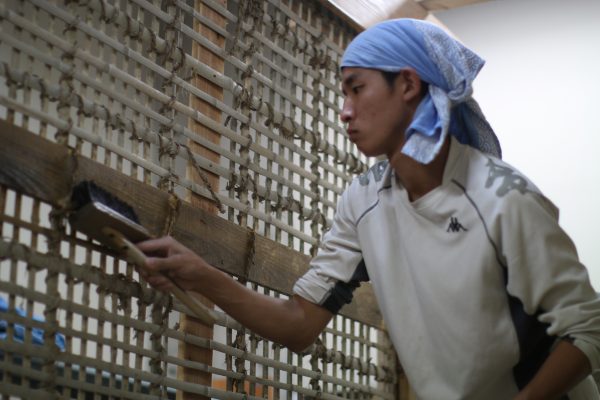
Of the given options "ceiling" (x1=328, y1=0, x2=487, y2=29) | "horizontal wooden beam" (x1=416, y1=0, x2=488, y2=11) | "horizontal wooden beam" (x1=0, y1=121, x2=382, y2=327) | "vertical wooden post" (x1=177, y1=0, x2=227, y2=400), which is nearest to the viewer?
"horizontal wooden beam" (x1=0, y1=121, x2=382, y2=327)

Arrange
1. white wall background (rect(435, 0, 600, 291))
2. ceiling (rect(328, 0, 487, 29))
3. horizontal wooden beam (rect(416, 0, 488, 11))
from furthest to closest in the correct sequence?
white wall background (rect(435, 0, 600, 291)) < horizontal wooden beam (rect(416, 0, 488, 11)) < ceiling (rect(328, 0, 487, 29))

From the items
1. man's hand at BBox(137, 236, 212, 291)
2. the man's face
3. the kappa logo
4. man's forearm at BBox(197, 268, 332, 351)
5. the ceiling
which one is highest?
the ceiling

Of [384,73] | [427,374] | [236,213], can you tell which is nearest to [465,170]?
[384,73]

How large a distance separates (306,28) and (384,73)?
2.07 feet

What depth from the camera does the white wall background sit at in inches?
117

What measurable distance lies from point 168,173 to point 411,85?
48 centimetres

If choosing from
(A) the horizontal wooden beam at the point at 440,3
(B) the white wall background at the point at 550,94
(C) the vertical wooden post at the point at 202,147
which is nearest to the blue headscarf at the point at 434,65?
(C) the vertical wooden post at the point at 202,147

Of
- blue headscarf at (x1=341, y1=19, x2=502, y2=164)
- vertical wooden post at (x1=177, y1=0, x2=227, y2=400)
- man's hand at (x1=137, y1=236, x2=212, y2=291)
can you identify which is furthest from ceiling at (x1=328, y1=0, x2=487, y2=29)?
man's hand at (x1=137, y1=236, x2=212, y2=291)

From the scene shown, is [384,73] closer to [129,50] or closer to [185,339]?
[129,50]

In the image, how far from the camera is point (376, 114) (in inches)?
64.2

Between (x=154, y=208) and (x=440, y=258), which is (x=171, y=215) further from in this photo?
(x=440, y=258)

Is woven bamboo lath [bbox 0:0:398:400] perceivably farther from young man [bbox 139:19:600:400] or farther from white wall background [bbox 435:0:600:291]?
white wall background [bbox 435:0:600:291]

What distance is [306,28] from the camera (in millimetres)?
2229

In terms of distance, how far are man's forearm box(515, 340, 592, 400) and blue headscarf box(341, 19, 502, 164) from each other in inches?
15.7
